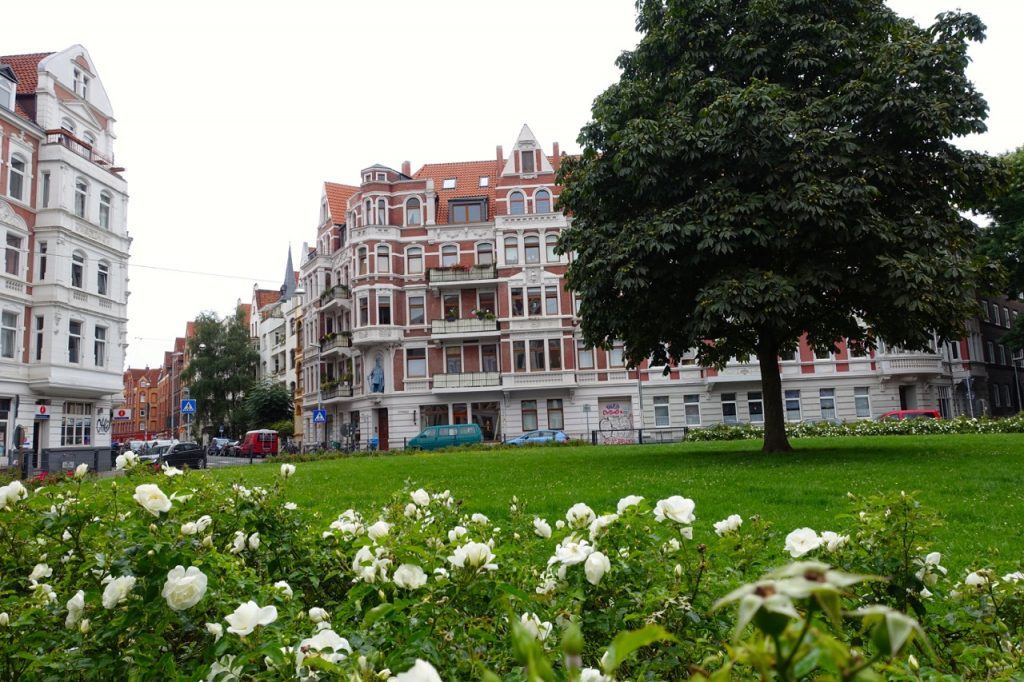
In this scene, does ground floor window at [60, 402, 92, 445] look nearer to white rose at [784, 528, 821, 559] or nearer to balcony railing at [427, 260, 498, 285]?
balcony railing at [427, 260, 498, 285]

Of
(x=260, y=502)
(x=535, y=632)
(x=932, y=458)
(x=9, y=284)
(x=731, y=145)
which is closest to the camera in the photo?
(x=535, y=632)

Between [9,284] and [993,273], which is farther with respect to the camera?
[9,284]

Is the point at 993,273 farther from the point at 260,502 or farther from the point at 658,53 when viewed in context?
the point at 260,502

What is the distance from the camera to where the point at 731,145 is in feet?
54.8

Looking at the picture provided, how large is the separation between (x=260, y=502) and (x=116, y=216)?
123 feet

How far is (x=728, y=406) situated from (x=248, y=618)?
45722 millimetres

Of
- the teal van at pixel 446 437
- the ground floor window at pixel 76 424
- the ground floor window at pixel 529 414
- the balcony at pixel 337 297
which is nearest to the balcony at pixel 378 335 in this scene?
the balcony at pixel 337 297

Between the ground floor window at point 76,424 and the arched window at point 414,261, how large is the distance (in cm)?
2029

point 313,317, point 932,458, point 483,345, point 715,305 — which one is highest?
point 313,317

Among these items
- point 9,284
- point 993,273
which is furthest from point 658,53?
point 9,284

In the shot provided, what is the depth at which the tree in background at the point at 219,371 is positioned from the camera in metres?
70.4

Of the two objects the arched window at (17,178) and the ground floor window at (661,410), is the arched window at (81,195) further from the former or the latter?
the ground floor window at (661,410)

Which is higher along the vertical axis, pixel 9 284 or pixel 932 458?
pixel 9 284

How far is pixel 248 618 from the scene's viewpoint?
2078mm
